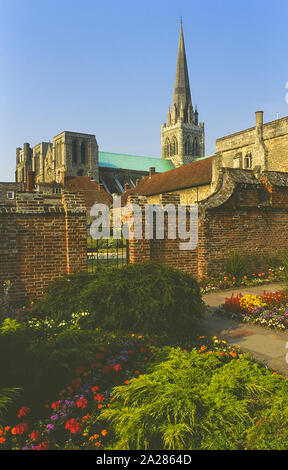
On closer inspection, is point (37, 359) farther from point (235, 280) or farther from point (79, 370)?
point (235, 280)

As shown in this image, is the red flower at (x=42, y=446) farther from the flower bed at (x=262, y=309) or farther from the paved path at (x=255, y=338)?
the flower bed at (x=262, y=309)

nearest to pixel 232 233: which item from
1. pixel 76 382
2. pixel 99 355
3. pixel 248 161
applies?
pixel 99 355

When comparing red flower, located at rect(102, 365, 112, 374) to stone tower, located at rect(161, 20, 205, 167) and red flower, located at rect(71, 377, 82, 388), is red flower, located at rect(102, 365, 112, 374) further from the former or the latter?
stone tower, located at rect(161, 20, 205, 167)

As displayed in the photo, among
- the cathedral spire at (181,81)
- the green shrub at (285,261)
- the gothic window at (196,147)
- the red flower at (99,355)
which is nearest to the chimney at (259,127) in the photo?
the green shrub at (285,261)

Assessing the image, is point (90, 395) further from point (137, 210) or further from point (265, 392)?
point (137, 210)

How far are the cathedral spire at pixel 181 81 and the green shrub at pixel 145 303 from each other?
88.1 metres

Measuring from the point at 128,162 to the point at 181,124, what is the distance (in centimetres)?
1942

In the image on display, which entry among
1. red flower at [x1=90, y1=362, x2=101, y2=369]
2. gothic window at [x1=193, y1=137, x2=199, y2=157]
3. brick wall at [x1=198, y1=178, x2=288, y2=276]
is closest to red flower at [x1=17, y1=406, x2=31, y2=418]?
red flower at [x1=90, y1=362, x2=101, y2=369]

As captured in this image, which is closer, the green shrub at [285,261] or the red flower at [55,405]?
the red flower at [55,405]

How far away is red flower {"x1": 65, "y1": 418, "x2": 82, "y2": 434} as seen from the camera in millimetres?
2969

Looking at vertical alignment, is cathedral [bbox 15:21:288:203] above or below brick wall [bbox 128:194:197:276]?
above

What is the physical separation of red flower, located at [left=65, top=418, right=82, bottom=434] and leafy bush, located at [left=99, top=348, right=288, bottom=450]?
24 cm

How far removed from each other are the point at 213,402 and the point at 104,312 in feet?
9.13

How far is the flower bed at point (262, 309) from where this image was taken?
6406 mm
